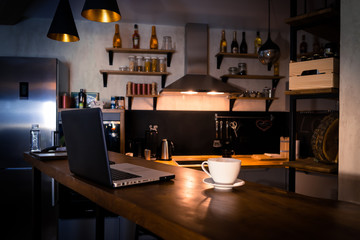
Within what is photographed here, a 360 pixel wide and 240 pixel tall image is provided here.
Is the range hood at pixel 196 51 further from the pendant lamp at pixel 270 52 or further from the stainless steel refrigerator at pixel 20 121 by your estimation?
the stainless steel refrigerator at pixel 20 121

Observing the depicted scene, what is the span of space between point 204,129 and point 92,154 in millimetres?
3209

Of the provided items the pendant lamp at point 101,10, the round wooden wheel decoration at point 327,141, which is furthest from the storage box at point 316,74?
the pendant lamp at point 101,10

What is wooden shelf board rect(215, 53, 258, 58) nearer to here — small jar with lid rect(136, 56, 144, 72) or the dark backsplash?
the dark backsplash

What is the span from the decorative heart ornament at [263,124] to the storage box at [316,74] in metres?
2.56

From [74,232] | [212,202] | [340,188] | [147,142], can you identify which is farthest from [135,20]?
[212,202]

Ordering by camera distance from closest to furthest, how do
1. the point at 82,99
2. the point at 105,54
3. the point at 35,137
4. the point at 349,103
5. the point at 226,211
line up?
the point at 226,211, the point at 349,103, the point at 35,137, the point at 82,99, the point at 105,54

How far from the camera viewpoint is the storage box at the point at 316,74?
4.99 feet

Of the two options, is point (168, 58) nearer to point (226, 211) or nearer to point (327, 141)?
point (327, 141)

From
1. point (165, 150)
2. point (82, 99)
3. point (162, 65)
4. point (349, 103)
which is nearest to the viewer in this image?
point (349, 103)

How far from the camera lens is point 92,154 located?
925mm

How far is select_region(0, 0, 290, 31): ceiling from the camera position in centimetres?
321

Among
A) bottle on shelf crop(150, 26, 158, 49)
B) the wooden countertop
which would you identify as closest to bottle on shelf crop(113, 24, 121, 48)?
bottle on shelf crop(150, 26, 158, 49)

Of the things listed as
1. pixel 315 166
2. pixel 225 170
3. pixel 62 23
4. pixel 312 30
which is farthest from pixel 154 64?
pixel 225 170

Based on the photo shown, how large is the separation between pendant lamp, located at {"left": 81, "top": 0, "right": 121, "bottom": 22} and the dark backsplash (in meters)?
1.95
